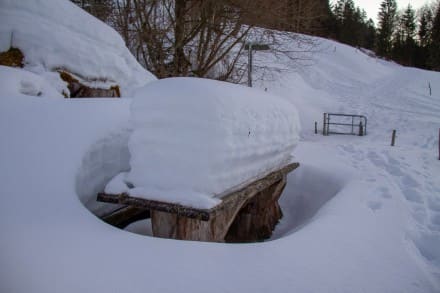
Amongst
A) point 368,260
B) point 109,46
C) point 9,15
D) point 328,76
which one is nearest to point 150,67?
point 109,46

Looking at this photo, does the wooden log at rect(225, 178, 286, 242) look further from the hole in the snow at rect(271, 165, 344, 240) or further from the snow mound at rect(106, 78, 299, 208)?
the snow mound at rect(106, 78, 299, 208)

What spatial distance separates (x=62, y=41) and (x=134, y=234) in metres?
3.83

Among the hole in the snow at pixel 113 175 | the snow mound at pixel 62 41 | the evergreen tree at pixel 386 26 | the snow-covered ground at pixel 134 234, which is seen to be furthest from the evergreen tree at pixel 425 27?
the snow mound at pixel 62 41

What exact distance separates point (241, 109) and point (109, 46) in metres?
4.05

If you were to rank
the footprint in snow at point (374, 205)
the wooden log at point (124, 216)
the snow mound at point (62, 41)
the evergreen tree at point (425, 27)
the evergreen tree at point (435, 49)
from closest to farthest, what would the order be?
the wooden log at point (124, 216) < the footprint in snow at point (374, 205) < the snow mound at point (62, 41) < the evergreen tree at point (435, 49) < the evergreen tree at point (425, 27)

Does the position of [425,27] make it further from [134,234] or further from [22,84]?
[134,234]

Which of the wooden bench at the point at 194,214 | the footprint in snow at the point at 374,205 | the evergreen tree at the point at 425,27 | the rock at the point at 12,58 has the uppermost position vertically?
the evergreen tree at the point at 425,27

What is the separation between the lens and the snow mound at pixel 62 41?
406 cm

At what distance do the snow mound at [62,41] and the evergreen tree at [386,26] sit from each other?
40.2 metres

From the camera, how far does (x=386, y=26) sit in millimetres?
38531

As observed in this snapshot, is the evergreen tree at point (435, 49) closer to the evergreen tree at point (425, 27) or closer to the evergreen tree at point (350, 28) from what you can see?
the evergreen tree at point (425, 27)

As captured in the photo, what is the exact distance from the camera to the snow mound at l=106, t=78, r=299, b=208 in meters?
1.91

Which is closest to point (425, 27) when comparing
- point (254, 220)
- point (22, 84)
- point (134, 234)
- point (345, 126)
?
point (345, 126)

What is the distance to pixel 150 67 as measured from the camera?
27.4 ft
